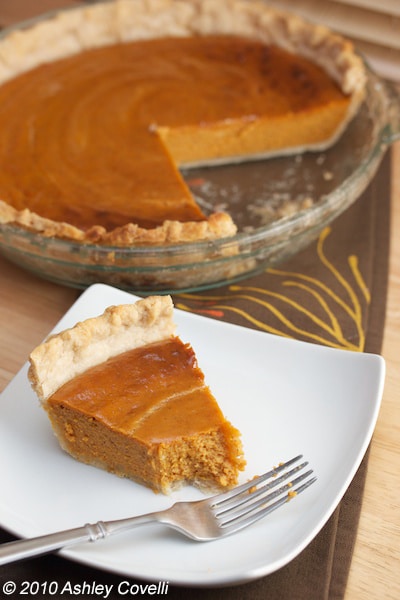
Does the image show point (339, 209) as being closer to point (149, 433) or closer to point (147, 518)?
point (149, 433)

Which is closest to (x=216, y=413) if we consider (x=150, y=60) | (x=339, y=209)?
(x=339, y=209)

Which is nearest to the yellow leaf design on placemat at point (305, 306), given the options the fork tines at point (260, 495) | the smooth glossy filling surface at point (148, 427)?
the smooth glossy filling surface at point (148, 427)

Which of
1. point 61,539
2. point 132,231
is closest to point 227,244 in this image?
point 132,231

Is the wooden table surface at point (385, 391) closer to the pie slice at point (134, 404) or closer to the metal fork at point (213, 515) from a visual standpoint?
the metal fork at point (213, 515)

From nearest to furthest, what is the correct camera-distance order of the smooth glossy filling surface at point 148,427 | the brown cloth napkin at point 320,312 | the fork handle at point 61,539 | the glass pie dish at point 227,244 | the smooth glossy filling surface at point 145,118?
the fork handle at point 61,539
the brown cloth napkin at point 320,312
the smooth glossy filling surface at point 148,427
the glass pie dish at point 227,244
the smooth glossy filling surface at point 145,118

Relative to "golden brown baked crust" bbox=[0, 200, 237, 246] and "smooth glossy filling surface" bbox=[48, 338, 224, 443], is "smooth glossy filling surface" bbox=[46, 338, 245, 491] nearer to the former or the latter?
"smooth glossy filling surface" bbox=[48, 338, 224, 443]

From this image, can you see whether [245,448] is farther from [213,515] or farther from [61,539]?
[61,539]

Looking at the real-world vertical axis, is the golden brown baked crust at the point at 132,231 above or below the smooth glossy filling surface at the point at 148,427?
above
